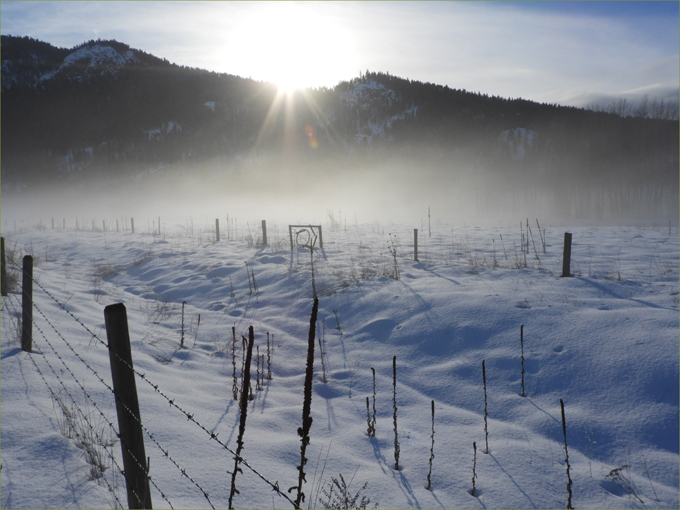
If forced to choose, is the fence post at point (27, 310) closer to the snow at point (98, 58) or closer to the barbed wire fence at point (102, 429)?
the barbed wire fence at point (102, 429)

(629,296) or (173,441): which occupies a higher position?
(629,296)

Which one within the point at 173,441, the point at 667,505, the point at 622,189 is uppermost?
the point at 622,189

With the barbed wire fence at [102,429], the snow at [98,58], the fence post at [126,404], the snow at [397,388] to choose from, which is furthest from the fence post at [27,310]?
the snow at [98,58]

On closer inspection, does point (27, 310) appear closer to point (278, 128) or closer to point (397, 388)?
point (397, 388)

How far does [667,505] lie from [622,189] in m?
Answer: 64.5

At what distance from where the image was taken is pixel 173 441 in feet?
10.2

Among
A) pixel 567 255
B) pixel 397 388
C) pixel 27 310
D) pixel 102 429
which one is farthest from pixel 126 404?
pixel 567 255

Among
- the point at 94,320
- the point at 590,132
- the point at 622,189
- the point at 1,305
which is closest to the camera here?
the point at 1,305

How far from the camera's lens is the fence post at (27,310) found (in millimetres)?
4500

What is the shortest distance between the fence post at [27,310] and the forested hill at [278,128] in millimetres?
66554

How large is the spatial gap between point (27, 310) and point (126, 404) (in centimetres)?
418

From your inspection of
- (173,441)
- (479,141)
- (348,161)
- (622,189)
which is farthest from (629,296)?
(348,161)

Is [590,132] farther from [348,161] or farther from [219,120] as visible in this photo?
[219,120]

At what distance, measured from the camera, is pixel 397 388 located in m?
4.67
